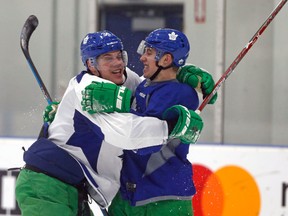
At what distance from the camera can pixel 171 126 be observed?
2969 millimetres

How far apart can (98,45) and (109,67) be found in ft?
0.32

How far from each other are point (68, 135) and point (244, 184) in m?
1.74

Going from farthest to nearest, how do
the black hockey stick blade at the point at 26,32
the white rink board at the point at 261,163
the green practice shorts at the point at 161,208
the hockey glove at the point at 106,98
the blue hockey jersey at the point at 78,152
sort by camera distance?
the white rink board at the point at 261,163
the black hockey stick blade at the point at 26,32
the green practice shorts at the point at 161,208
the blue hockey jersey at the point at 78,152
the hockey glove at the point at 106,98

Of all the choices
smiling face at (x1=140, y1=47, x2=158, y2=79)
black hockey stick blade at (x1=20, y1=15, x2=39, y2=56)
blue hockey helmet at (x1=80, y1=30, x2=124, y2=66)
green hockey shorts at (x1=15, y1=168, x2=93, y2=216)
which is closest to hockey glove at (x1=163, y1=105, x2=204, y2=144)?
smiling face at (x1=140, y1=47, x2=158, y2=79)

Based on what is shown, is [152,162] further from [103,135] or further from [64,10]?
[64,10]

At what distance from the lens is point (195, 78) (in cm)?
321

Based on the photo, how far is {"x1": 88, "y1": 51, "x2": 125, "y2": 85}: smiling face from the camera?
3.19 meters

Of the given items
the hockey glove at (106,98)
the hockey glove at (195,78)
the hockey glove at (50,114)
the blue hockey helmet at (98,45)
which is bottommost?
the hockey glove at (50,114)

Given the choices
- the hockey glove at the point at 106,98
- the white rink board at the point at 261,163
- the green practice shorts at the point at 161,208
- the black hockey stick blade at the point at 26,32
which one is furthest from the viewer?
the white rink board at the point at 261,163

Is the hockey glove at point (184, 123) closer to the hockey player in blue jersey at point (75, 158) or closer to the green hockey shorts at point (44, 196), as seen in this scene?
the hockey player in blue jersey at point (75, 158)

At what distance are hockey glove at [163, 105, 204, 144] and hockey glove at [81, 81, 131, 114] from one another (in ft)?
0.54

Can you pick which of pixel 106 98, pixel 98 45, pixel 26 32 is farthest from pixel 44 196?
pixel 26 32

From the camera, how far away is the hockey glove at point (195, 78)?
3195 millimetres

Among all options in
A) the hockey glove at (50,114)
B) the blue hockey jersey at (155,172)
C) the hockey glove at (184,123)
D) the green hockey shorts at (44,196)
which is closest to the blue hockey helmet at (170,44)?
the blue hockey jersey at (155,172)
